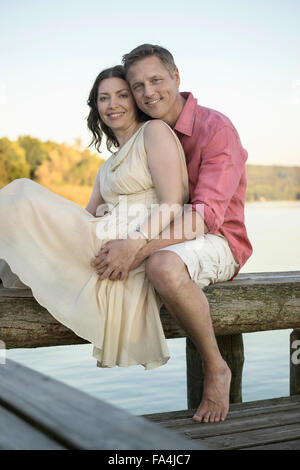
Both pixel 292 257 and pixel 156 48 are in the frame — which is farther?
pixel 292 257

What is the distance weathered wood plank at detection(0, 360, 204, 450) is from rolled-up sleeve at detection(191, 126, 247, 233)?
53.5 inches

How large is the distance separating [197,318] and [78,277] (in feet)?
1.84

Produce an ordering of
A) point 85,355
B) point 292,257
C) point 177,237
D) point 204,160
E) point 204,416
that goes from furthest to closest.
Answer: point 292,257, point 85,355, point 204,160, point 177,237, point 204,416

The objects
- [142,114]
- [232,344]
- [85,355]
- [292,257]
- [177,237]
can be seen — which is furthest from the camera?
[292,257]

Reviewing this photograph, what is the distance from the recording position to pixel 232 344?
3.70 meters

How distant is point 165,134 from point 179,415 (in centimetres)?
129

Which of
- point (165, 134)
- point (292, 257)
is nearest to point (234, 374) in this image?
point (165, 134)

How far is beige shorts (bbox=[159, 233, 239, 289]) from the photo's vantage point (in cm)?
248

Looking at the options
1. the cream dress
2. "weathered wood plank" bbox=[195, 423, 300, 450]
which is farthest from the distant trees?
"weathered wood plank" bbox=[195, 423, 300, 450]

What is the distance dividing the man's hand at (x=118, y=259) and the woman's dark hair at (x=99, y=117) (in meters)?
0.83

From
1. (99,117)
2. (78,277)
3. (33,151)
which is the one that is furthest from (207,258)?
(33,151)

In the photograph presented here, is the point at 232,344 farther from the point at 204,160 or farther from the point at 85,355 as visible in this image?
the point at 85,355

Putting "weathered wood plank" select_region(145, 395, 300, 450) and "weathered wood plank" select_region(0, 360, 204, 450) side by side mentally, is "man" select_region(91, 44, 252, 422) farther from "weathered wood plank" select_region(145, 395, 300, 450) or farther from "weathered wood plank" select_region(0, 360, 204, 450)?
"weathered wood plank" select_region(0, 360, 204, 450)

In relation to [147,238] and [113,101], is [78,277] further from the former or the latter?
[113,101]
